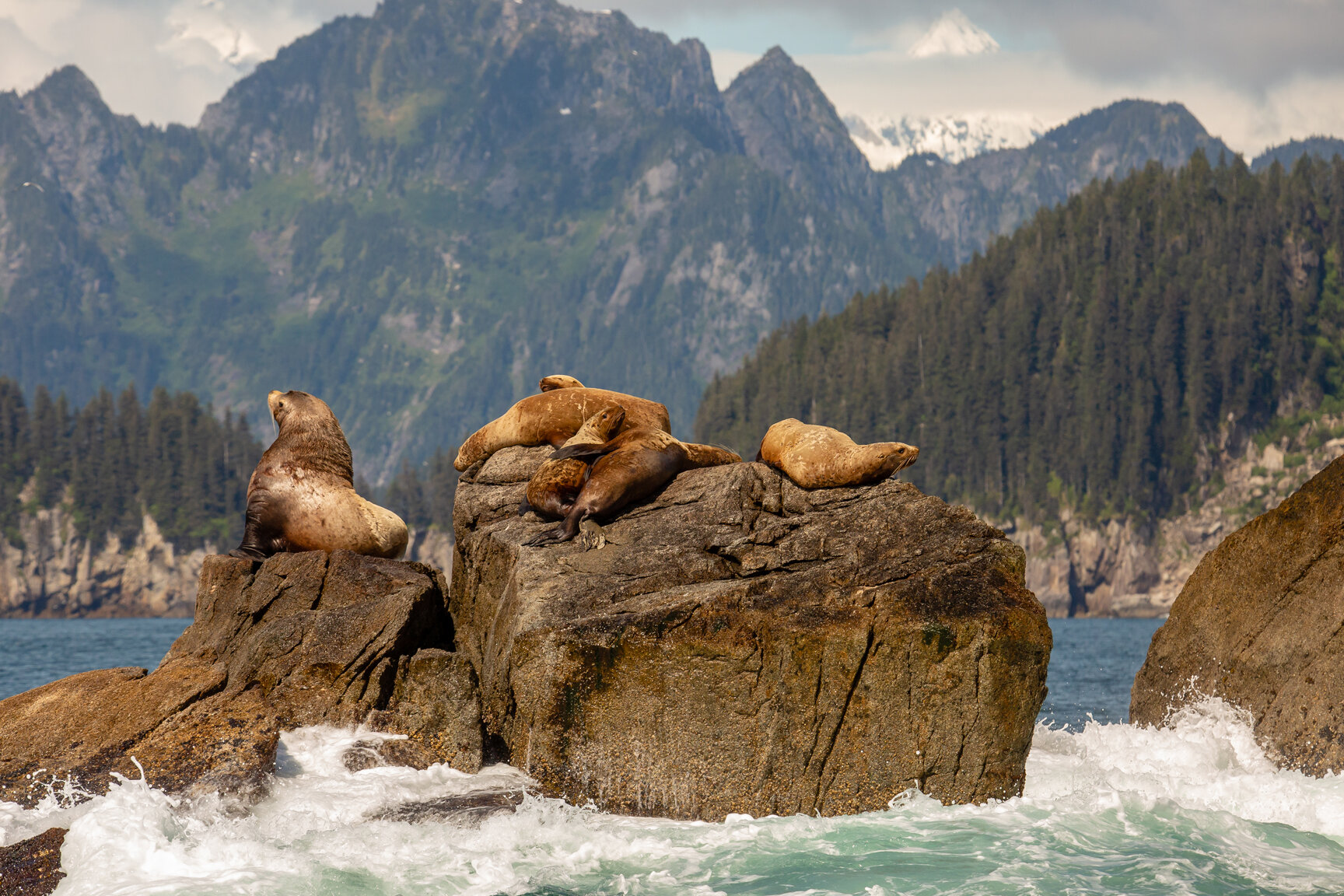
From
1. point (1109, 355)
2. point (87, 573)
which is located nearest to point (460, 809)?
point (1109, 355)

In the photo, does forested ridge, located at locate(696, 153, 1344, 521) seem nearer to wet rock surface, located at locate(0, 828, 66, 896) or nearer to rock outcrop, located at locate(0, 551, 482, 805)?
rock outcrop, located at locate(0, 551, 482, 805)

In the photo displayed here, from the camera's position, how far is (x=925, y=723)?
12.0 m

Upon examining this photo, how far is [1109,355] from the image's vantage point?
17788 centimetres

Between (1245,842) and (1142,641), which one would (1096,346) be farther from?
(1245,842)

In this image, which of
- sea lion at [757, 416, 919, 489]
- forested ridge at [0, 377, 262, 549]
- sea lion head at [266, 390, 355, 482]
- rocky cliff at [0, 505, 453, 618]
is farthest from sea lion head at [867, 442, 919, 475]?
forested ridge at [0, 377, 262, 549]

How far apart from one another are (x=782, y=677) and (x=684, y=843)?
1769 millimetres

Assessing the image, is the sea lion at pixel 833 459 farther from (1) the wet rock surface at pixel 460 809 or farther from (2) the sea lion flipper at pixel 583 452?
(1) the wet rock surface at pixel 460 809

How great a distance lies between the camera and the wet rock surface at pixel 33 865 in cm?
962

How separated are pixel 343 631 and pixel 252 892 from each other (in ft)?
13.5

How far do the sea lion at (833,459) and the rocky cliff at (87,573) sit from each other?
6361 inches

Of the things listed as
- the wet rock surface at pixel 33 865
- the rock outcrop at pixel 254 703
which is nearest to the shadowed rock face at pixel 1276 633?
the rock outcrop at pixel 254 703

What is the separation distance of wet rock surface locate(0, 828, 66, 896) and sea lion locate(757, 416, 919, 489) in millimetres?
8058

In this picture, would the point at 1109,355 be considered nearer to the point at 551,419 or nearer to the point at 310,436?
the point at 551,419

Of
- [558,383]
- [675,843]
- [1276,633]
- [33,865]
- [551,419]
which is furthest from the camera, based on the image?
[558,383]
